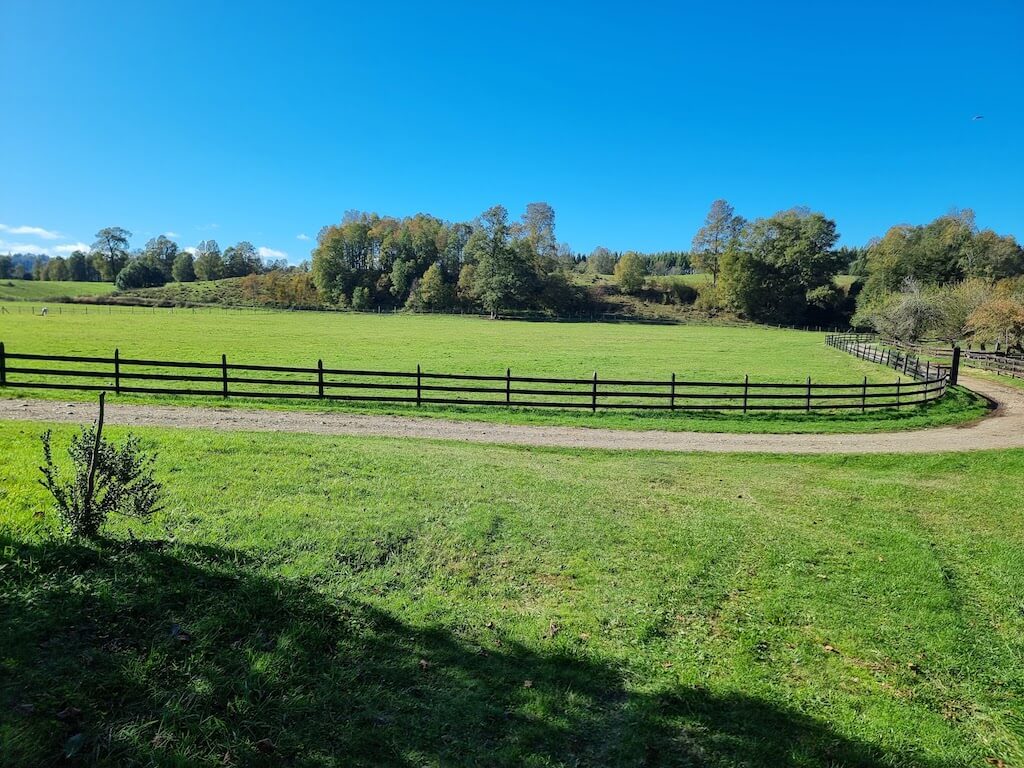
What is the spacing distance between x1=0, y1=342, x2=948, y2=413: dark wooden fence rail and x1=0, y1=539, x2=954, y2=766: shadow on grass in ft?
39.9

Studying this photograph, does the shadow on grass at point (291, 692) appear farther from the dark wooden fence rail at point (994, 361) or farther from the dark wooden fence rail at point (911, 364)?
the dark wooden fence rail at point (994, 361)

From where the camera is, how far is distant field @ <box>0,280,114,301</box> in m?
104

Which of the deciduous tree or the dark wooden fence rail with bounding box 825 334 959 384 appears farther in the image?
the deciduous tree

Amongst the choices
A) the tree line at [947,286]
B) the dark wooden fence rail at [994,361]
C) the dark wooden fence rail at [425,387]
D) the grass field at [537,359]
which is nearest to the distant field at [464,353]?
the grass field at [537,359]

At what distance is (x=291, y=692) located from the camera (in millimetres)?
3955

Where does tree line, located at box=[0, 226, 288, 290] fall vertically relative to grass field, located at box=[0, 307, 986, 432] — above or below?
above

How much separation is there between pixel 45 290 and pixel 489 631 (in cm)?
15517

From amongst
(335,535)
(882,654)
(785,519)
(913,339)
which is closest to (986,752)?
(882,654)

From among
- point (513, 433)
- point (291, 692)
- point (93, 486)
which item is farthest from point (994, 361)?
point (93, 486)

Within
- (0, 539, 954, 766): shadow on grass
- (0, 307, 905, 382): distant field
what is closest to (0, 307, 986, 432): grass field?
(0, 307, 905, 382): distant field

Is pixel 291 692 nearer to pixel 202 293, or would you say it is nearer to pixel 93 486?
pixel 93 486

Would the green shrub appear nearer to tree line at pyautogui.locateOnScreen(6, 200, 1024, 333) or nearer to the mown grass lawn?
the mown grass lawn

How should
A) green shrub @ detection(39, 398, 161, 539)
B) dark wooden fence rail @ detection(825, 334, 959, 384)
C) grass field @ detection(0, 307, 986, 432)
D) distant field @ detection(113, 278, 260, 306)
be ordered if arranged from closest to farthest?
green shrub @ detection(39, 398, 161, 539), grass field @ detection(0, 307, 986, 432), dark wooden fence rail @ detection(825, 334, 959, 384), distant field @ detection(113, 278, 260, 306)

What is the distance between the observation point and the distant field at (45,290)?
10431 cm
